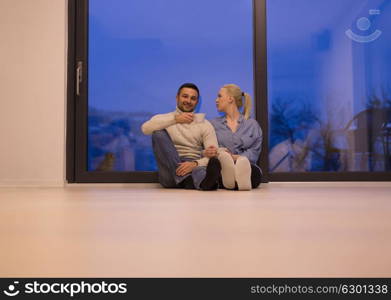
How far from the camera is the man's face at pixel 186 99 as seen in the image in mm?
3057

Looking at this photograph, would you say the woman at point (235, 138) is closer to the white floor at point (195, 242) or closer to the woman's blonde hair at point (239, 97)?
the woman's blonde hair at point (239, 97)

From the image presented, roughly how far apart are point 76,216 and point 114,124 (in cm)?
287

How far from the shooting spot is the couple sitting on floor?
2.62 metres

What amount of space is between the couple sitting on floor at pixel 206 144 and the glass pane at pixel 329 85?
2.46 feet

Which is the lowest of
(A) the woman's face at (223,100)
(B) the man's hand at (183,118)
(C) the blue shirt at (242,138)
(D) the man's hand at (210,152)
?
(D) the man's hand at (210,152)

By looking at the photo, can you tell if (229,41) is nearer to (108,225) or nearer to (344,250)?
(108,225)

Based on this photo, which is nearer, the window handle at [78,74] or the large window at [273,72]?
the window handle at [78,74]

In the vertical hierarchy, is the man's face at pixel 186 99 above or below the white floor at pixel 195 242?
above

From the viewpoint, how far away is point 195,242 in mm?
912

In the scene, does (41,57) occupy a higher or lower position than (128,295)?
higher

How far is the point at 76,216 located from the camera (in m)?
1.35

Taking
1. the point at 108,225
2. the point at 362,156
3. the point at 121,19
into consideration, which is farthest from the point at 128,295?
the point at 121,19

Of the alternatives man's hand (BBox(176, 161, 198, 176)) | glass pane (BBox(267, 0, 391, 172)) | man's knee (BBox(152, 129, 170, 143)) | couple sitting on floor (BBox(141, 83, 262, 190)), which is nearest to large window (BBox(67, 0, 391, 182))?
glass pane (BBox(267, 0, 391, 172))

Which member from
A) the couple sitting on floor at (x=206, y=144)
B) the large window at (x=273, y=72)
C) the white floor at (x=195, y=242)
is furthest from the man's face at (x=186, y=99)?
the white floor at (x=195, y=242)
